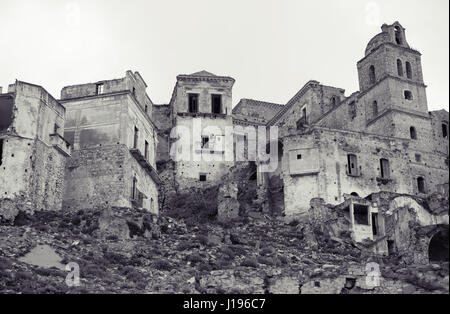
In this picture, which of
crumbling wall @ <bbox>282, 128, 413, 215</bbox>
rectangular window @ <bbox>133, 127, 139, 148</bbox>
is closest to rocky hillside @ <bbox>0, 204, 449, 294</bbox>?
crumbling wall @ <bbox>282, 128, 413, 215</bbox>

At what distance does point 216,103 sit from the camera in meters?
64.5

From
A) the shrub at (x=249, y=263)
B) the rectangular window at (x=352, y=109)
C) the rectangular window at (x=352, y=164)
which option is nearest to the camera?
the shrub at (x=249, y=263)

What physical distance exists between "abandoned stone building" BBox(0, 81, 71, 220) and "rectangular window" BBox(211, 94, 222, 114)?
21.4 m

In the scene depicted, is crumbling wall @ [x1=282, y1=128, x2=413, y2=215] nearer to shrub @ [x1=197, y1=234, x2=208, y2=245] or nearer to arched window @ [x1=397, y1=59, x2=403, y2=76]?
arched window @ [x1=397, y1=59, x2=403, y2=76]

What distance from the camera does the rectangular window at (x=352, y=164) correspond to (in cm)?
5203

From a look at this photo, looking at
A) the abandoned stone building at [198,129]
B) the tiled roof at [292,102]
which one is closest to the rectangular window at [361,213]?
the abandoned stone building at [198,129]

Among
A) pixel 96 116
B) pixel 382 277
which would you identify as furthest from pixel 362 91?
pixel 382 277

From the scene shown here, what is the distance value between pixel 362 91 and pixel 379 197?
16130 mm

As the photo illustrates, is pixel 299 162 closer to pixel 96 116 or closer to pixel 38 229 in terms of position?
pixel 96 116

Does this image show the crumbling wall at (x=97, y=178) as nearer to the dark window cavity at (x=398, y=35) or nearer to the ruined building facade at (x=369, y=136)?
the ruined building facade at (x=369, y=136)

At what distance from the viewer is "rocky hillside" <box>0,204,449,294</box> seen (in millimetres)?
32656

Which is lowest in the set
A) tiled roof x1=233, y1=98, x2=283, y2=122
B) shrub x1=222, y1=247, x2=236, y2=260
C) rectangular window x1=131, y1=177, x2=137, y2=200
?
shrub x1=222, y1=247, x2=236, y2=260

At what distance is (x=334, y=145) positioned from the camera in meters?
51.7

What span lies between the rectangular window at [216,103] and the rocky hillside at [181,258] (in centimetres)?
1881
